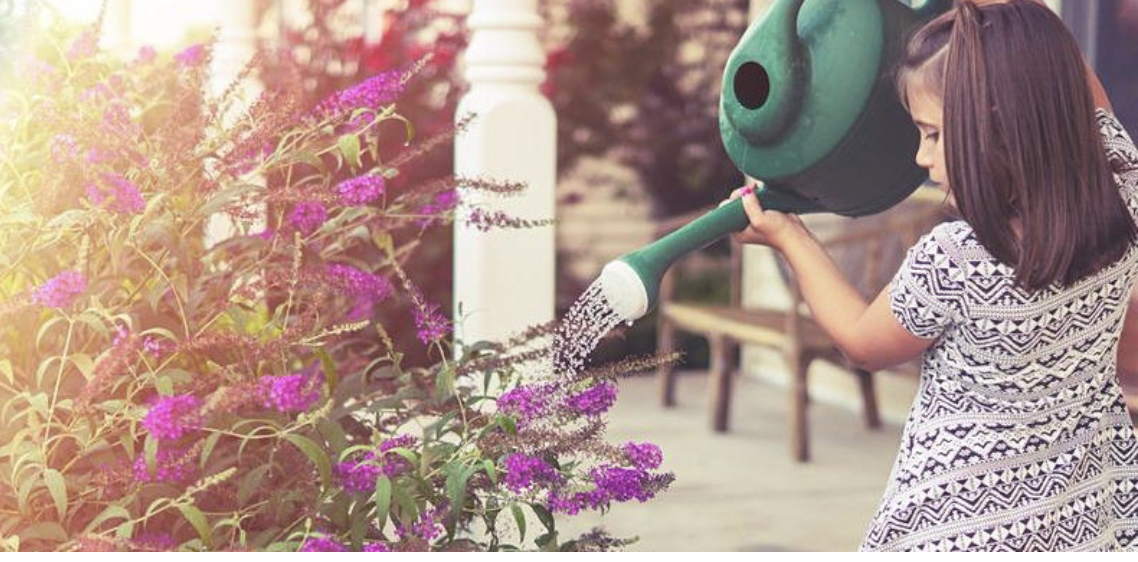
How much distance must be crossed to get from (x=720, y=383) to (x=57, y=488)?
13.9 feet

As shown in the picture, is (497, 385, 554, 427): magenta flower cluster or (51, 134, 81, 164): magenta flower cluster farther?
(51, 134, 81, 164): magenta flower cluster

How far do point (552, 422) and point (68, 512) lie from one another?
542 millimetres

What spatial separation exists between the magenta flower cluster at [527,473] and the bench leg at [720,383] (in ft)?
12.9

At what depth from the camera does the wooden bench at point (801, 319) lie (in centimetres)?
521

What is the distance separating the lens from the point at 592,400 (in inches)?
73.0

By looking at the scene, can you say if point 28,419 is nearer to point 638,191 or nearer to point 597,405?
point 597,405

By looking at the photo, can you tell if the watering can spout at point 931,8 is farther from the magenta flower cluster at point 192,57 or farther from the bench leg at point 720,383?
the bench leg at point 720,383

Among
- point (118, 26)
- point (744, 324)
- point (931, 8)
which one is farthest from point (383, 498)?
point (744, 324)

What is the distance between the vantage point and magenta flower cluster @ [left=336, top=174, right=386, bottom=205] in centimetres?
197

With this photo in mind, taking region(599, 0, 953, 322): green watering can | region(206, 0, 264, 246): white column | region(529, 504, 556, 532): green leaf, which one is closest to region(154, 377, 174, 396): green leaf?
region(529, 504, 556, 532): green leaf

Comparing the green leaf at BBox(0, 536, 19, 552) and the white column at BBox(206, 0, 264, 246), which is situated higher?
the white column at BBox(206, 0, 264, 246)

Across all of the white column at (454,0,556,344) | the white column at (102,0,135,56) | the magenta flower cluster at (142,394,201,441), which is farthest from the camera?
the white column at (102,0,135,56)

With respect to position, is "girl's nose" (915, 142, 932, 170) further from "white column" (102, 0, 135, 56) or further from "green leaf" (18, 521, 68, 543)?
"white column" (102, 0, 135, 56)

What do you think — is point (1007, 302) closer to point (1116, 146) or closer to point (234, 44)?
point (1116, 146)
